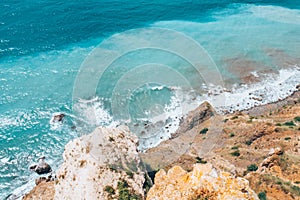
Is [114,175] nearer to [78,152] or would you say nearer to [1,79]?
[78,152]

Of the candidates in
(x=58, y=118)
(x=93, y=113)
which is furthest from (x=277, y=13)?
(x=58, y=118)

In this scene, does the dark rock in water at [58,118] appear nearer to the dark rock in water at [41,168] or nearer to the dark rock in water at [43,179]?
the dark rock in water at [41,168]

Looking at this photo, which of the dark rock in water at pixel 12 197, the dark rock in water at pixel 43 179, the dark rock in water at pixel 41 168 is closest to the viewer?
the dark rock in water at pixel 12 197

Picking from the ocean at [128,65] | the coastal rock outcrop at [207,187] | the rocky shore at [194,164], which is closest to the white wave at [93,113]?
the ocean at [128,65]

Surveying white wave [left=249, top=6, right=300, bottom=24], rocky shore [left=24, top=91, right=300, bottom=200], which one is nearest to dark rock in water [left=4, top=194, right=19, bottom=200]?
rocky shore [left=24, top=91, right=300, bottom=200]

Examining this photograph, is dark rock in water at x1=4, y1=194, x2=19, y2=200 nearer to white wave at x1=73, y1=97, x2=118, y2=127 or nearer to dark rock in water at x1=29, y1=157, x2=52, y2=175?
dark rock in water at x1=29, y1=157, x2=52, y2=175

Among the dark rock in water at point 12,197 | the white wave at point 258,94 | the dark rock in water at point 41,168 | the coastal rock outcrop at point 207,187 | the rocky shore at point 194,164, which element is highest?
the coastal rock outcrop at point 207,187

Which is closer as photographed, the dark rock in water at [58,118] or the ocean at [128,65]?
the ocean at [128,65]

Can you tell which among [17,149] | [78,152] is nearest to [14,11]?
[17,149]
